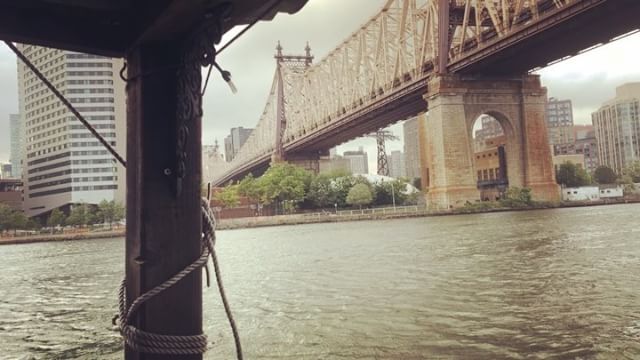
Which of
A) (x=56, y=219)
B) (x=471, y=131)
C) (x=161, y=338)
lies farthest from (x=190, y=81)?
(x=56, y=219)

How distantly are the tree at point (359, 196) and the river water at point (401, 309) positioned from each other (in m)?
54.1

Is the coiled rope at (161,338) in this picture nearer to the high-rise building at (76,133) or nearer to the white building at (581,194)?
the white building at (581,194)

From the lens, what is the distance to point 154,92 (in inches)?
141

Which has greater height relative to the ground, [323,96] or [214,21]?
[323,96]

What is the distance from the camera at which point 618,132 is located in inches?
5586

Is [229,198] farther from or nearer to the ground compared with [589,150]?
nearer to the ground

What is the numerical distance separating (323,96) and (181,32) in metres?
83.8

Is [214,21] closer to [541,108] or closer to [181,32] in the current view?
[181,32]

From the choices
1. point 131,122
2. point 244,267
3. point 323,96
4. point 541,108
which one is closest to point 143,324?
point 131,122

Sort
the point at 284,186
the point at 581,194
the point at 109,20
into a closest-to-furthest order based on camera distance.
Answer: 1. the point at 109,20
2. the point at 581,194
3. the point at 284,186

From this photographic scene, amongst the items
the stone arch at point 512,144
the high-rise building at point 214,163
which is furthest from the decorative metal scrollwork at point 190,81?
the high-rise building at point 214,163

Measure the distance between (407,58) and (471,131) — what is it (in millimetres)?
16916

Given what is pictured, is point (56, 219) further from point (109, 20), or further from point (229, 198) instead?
point (109, 20)

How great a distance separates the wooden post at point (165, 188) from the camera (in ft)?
11.5
